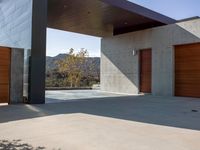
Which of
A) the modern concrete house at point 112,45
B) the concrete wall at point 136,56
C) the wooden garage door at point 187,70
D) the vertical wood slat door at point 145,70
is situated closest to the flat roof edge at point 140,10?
the modern concrete house at point 112,45

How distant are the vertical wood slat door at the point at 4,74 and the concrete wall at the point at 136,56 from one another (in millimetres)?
8102

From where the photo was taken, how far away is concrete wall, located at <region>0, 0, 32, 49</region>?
1012 centimetres

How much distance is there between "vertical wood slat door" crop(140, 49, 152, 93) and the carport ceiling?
1.82 m

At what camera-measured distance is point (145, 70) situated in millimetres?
15898

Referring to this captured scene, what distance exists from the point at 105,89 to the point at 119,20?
16.6ft

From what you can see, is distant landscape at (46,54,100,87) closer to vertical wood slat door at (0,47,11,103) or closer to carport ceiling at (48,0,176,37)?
carport ceiling at (48,0,176,37)

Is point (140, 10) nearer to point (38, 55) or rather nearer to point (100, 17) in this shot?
point (100, 17)

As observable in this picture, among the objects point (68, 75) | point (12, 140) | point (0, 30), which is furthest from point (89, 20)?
point (12, 140)

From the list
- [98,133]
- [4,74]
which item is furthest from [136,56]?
[98,133]

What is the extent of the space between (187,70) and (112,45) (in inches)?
230

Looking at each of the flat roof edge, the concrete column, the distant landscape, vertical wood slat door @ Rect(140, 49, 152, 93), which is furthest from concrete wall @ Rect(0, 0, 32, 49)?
the distant landscape

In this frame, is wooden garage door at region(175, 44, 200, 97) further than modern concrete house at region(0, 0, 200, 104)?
Yes

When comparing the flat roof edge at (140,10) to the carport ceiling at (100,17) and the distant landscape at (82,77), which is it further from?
the distant landscape at (82,77)

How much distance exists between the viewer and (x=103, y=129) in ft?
17.3
